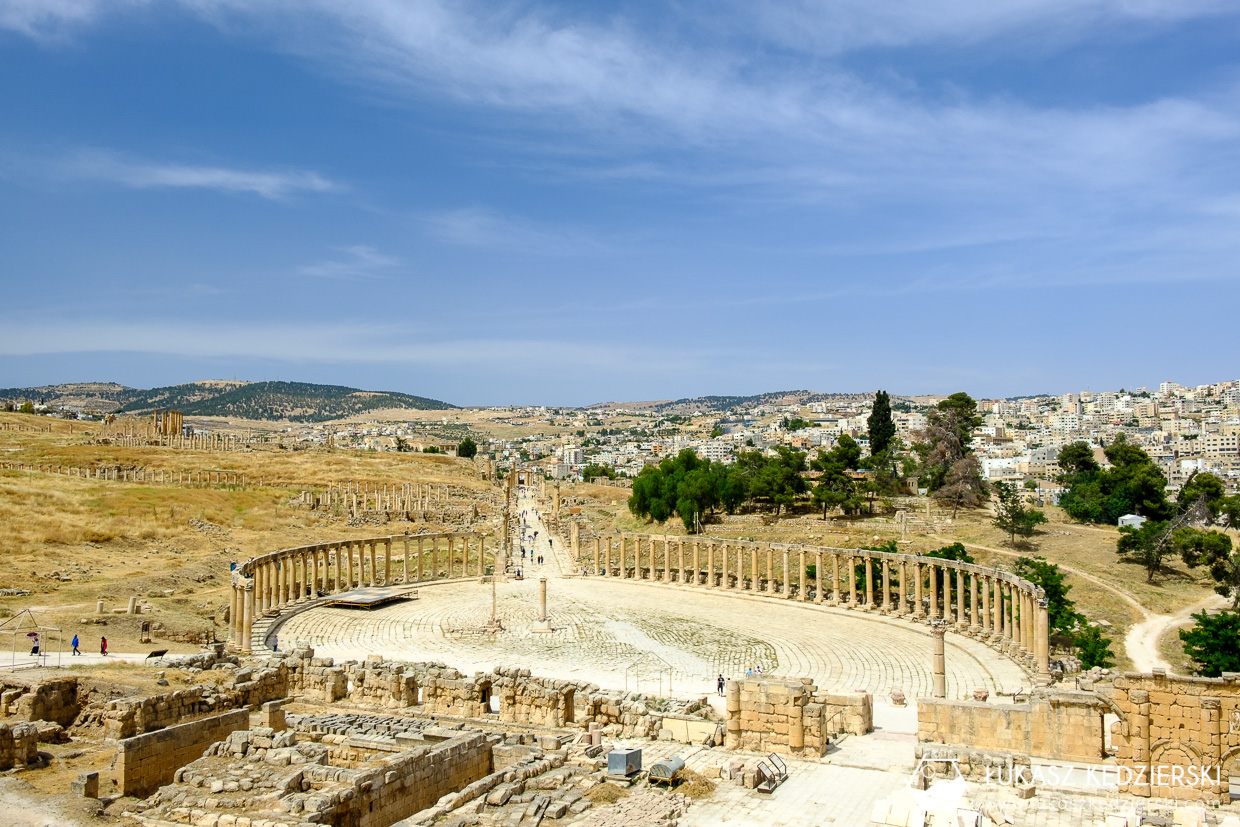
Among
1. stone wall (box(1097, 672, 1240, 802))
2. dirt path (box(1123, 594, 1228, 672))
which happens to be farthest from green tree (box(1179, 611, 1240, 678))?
stone wall (box(1097, 672, 1240, 802))

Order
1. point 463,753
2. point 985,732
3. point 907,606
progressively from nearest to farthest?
1. point 463,753
2. point 985,732
3. point 907,606

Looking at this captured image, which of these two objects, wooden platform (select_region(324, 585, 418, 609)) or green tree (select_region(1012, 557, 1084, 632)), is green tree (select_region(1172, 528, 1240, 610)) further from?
wooden platform (select_region(324, 585, 418, 609))

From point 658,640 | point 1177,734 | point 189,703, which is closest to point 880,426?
point 658,640

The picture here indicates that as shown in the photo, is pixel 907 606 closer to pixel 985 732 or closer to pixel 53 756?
pixel 985 732

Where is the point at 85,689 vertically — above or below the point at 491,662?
above

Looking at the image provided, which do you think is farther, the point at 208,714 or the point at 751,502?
the point at 751,502

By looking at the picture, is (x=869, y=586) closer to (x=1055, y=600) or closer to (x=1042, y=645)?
(x=1055, y=600)

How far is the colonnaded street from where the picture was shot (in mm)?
31406

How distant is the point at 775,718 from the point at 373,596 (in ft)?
99.0

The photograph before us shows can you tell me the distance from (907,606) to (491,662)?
21841mm

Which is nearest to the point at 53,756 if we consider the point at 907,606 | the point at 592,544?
the point at 907,606

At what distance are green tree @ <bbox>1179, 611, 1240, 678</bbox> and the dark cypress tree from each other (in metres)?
44.9

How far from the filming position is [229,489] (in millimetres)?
74500

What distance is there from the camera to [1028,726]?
60.4 ft
